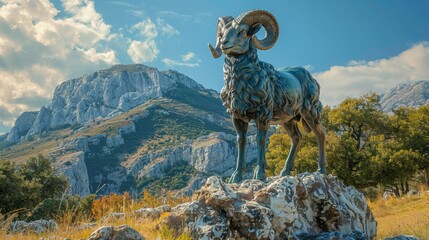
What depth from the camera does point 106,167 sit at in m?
172

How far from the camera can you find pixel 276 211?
6547mm

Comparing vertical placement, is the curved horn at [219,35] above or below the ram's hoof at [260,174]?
above

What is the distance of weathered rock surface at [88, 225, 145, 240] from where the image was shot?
16.4 feet

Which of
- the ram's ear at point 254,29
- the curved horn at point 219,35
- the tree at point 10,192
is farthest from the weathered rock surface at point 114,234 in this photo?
the tree at point 10,192

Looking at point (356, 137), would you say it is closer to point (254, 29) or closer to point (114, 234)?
point (254, 29)

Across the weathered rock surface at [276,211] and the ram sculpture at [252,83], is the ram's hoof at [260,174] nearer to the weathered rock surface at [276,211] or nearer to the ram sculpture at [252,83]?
the ram sculpture at [252,83]

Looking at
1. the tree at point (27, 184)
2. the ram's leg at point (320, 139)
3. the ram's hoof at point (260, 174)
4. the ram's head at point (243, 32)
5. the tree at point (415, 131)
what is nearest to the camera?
the ram's hoof at point (260, 174)

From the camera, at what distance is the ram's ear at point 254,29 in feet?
29.4

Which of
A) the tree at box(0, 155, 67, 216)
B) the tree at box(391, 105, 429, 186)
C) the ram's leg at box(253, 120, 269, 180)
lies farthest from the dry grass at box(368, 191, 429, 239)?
the tree at box(0, 155, 67, 216)

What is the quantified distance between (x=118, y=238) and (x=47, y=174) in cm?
4305

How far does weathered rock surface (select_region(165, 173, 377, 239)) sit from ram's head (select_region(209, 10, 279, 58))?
9.85 feet

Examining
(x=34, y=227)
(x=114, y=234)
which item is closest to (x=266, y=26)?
(x=114, y=234)

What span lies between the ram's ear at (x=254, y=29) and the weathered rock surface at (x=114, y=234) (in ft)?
18.0

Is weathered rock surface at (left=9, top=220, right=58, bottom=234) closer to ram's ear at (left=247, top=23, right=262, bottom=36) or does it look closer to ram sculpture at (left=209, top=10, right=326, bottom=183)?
ram sculpture at (left=209, top=10, right=326, bottom=183)
